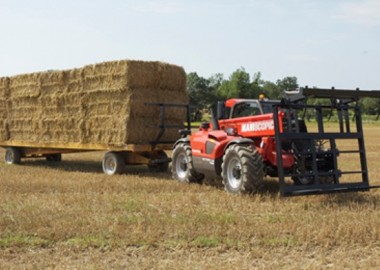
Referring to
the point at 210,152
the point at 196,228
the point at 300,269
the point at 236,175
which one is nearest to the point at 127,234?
the point at 196,228

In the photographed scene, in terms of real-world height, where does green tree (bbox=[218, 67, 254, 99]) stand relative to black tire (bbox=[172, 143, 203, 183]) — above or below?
above

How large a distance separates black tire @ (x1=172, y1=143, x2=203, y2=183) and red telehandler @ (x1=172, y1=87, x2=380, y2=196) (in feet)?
1.42

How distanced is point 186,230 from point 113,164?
7.78 m

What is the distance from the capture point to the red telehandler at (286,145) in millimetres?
8500

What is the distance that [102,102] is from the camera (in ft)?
45.2

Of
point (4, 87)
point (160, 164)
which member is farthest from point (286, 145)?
point (4, 87)

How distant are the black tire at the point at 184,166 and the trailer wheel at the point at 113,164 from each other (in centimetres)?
233

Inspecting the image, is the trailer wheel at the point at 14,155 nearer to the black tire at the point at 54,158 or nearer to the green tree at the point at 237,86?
the black tire at the point at 54,158

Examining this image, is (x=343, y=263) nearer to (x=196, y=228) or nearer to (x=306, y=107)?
(x=196, y=228)

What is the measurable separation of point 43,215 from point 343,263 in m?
4.13

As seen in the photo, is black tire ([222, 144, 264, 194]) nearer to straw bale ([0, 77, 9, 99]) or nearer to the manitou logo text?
the manitou logo text

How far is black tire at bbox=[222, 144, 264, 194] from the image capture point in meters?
8.78

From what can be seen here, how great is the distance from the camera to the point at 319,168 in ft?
30.3

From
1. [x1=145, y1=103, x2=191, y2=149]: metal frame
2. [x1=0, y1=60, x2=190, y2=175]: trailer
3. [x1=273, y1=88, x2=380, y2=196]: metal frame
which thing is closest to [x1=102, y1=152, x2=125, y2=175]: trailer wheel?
[x1=0, y1=60, x2=190, y2=175]: trailer
